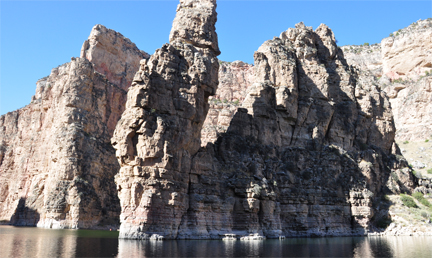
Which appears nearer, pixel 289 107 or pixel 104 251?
pixel 104 251

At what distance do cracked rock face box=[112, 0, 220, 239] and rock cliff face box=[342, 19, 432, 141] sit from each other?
75676 mm

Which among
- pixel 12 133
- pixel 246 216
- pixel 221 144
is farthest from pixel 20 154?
pixel 246 216

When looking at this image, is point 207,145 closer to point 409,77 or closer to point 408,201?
point 408,201

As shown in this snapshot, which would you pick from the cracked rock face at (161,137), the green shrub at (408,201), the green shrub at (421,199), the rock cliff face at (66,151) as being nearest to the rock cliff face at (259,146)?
the cracked rock face at (161,137)

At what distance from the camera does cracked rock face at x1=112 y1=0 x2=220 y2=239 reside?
5159 cm

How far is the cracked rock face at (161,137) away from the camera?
51.6 metres

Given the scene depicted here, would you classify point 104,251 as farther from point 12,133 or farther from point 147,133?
point 12,133

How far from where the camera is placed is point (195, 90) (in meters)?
60.0

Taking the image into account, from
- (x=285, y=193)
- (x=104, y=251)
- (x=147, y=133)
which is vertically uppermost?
(x=147, y=133)

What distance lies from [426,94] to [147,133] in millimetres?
97340

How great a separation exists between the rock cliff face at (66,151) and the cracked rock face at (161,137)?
35596 mm

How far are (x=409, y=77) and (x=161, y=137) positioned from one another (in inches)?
4451

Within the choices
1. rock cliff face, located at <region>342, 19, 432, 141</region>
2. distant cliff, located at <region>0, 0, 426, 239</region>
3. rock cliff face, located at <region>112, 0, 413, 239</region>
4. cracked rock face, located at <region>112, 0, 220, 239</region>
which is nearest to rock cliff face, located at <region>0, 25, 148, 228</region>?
distant cliff, located at <region>0, 0, 426, 239</region>

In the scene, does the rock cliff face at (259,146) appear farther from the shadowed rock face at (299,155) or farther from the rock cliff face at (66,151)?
the rock cliff face at (66,151)
